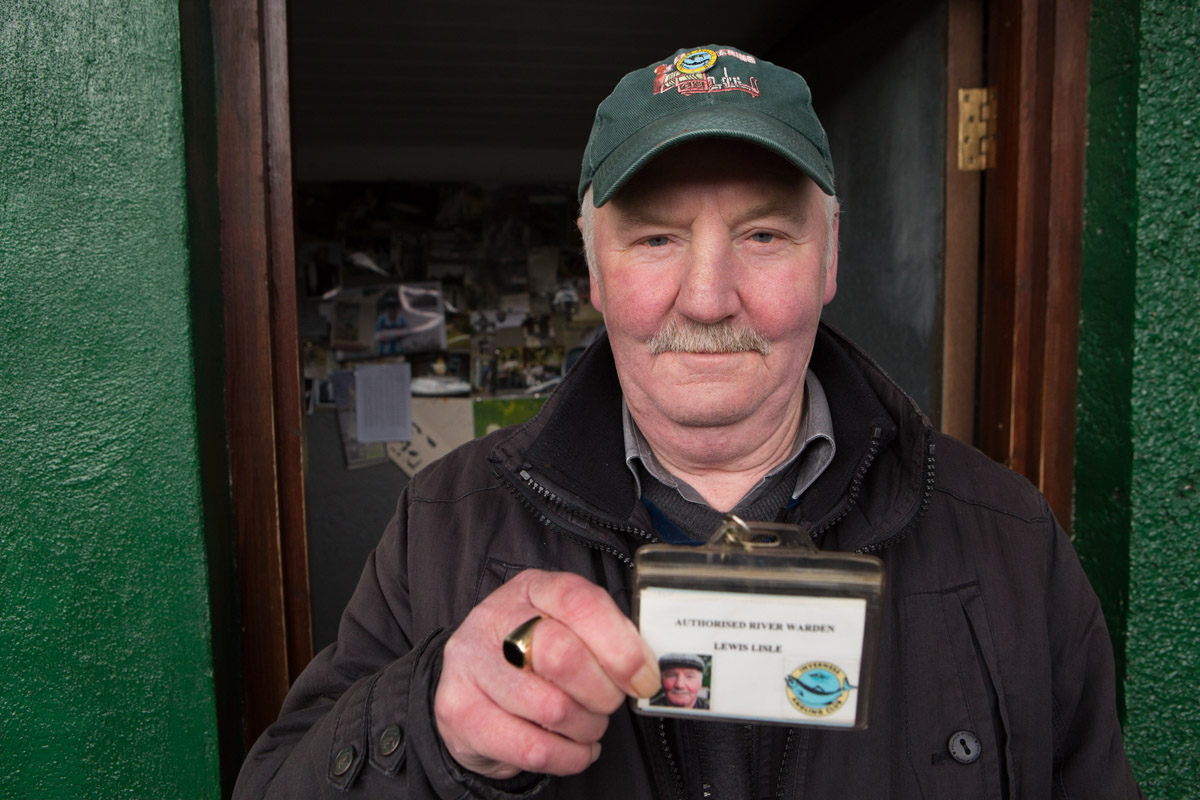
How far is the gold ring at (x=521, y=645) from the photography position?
2.09ft

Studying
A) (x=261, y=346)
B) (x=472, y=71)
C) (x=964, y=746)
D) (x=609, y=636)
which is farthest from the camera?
(x=472, y=71)

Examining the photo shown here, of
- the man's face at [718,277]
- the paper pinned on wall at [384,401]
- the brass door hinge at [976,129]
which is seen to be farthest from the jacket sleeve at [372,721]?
the paper pinned on wall at [384,401]

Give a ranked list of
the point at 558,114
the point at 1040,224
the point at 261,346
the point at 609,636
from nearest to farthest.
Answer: the point at 609,636 → the point at 261,346 → the point at 1040,224 → the point at 558,114

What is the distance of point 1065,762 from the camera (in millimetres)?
1042

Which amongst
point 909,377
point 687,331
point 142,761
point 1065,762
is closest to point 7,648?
point 142,761

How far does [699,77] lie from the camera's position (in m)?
1.04

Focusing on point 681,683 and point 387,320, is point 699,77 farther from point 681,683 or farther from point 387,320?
point 387,320

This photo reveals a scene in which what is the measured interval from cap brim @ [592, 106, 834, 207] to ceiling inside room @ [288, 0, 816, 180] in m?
1.20

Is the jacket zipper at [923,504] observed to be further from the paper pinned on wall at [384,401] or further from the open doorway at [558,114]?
the paper pinned on wall at [384,401]

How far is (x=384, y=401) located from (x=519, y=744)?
3142 mm

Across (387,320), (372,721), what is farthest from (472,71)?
(372,721)

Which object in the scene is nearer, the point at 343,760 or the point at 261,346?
the point at 343,760

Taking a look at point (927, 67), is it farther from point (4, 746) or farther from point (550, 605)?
point (4, 746)

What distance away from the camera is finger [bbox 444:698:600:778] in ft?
2.16
